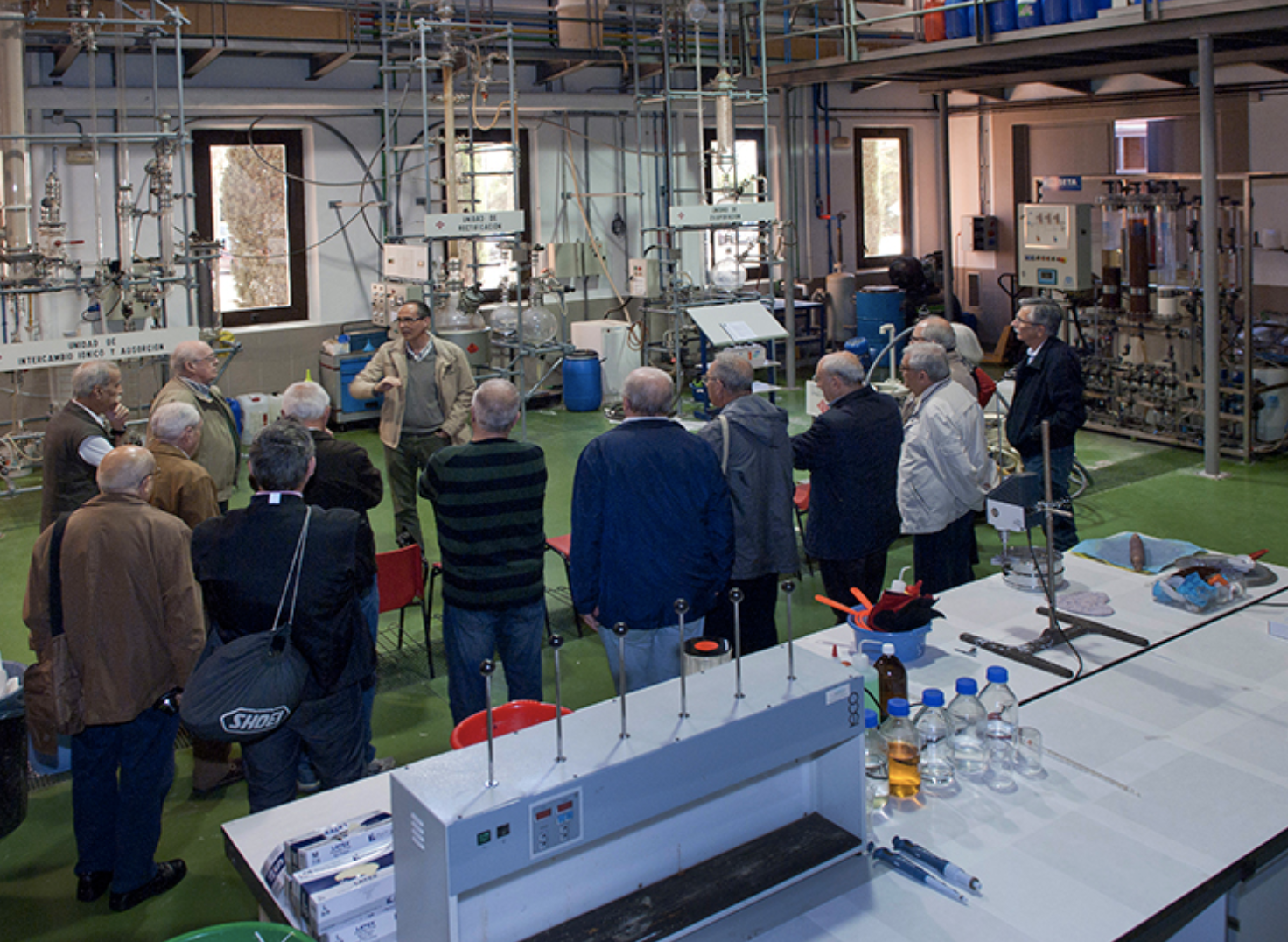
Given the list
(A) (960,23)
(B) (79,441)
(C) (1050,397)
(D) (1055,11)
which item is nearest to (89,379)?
(B) (79,441)

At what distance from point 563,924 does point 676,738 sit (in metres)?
0.40

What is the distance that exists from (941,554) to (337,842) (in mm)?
3318

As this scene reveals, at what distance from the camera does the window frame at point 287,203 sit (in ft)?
34.9

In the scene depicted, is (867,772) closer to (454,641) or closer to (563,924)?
(563,924)

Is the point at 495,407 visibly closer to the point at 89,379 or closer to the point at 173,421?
the point at 173,421

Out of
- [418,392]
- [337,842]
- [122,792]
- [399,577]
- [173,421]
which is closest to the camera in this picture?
[337,842]

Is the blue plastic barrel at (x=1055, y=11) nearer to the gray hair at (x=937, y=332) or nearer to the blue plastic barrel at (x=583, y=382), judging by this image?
the gray hair at (x=937, y=332)

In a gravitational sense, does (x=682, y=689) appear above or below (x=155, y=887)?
above

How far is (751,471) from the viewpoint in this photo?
444 cm

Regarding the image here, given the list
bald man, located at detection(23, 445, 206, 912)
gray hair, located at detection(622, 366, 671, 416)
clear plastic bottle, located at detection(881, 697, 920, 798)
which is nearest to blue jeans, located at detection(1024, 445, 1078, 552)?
gray hair, located at detection(622, 366, 671, 416)

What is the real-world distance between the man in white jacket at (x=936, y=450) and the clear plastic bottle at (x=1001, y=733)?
6.49 ft

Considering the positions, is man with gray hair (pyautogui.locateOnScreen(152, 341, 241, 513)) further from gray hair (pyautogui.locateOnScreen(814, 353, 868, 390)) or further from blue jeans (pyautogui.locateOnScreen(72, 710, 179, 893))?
gray hair (pyautogui.locateOnScreen(814, 353, 868, 390))

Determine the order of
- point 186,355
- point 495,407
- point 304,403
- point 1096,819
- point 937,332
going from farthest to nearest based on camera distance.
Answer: point 937,332
point 186,355
point 304,403
point 495,407
point 1096,819

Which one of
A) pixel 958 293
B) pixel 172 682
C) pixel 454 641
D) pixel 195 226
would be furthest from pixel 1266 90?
pixel 172 682
